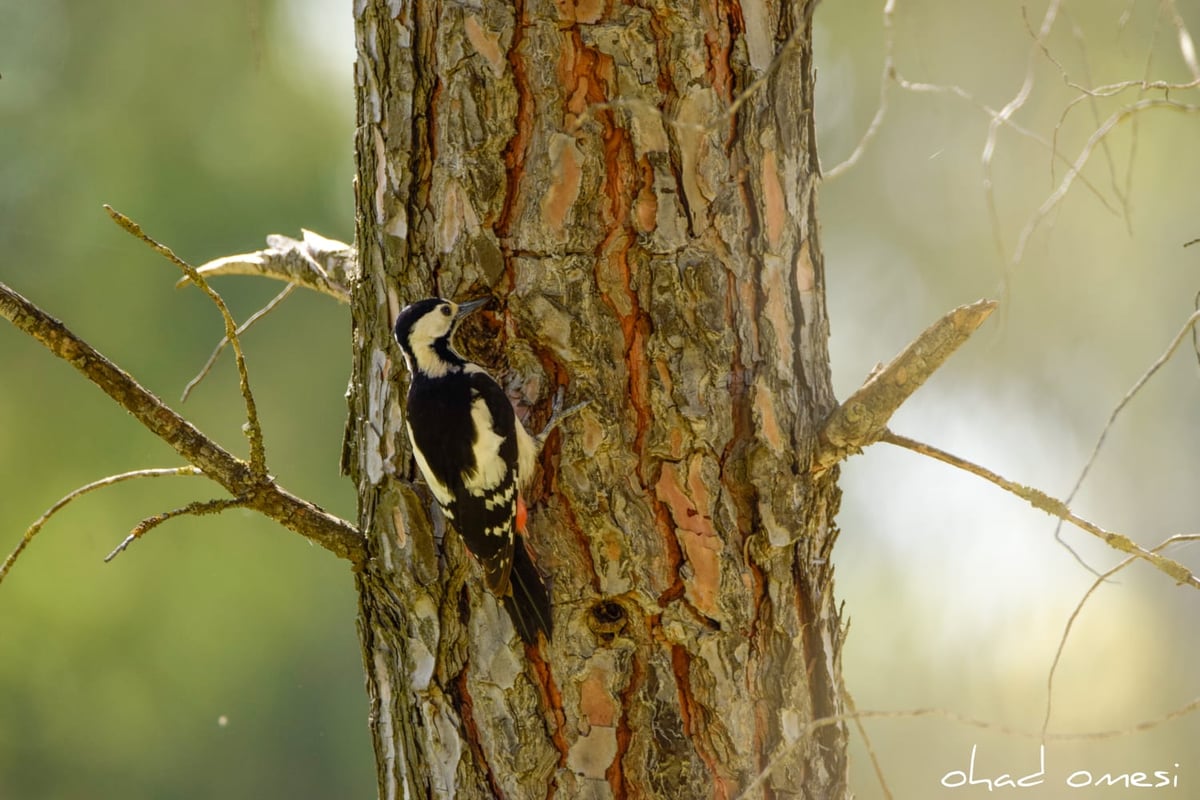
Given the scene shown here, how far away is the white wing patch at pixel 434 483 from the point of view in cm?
162

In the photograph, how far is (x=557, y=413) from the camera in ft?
5.14

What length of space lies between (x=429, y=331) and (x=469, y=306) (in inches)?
4.1

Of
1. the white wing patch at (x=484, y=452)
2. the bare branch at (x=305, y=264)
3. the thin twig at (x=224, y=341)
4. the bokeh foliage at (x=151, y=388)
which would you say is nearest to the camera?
the white wing patch at (x=484, y=452)

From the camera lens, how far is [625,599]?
4.99 feet

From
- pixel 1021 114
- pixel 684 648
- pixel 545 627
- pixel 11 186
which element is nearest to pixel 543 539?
pixel 545 627

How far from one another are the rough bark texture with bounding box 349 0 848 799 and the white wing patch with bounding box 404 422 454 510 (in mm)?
74

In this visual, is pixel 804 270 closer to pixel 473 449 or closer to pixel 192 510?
pixel 473 449

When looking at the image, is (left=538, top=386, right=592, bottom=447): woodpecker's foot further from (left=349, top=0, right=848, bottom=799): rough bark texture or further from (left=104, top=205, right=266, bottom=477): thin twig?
(left=104, top=205, right=266, bottom=477): thin twig

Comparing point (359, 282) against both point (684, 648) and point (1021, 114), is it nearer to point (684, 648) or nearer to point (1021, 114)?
point (684, 648)

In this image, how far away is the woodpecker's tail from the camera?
1498 mm

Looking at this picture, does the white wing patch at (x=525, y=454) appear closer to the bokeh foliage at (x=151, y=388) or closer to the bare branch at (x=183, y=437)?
the bare branch at (x=183, y=437)

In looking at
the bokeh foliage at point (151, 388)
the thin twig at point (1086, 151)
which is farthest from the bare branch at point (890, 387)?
the bokeh foliage at point (151, 388)

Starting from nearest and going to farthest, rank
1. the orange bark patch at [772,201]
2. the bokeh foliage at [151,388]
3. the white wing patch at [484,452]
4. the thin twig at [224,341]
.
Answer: the orange bark patch at [772,201], the white wing patch at [484,452], the thin twig at [224,341], the bokeh foliage at [151,388]

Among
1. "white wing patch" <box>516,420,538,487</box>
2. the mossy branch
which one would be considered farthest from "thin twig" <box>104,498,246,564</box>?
"white wing patch" <box>516,420,538,487</box>
